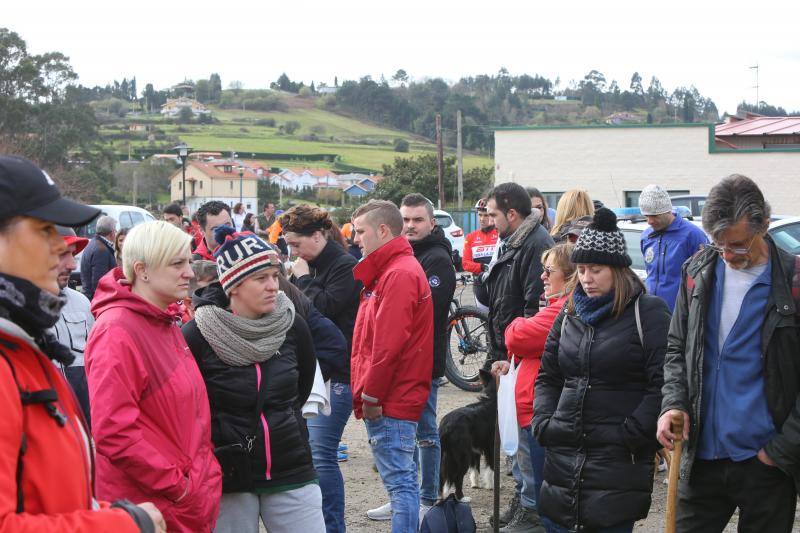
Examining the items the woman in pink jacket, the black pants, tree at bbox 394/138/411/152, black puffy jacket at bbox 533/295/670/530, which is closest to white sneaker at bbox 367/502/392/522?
black puffy jacket at bbox 533/295/670/530

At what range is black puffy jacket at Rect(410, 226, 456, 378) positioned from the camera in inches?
237

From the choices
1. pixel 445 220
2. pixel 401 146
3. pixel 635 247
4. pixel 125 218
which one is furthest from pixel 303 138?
pixel 635 247

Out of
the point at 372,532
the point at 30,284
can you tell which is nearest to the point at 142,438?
the point at 30,284

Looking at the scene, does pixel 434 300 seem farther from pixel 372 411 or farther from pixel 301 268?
pixel 372 411

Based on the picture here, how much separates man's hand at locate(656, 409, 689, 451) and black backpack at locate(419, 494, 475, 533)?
1670mm

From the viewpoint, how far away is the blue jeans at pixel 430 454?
6113 mm

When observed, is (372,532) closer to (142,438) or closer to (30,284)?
(142,438)

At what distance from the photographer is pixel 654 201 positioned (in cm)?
763

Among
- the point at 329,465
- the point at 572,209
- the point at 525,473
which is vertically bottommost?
the point at 525,473

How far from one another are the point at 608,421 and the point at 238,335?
66.8 inches

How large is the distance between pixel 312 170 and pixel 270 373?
340 feet

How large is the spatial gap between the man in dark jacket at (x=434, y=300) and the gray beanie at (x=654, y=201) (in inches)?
79.3

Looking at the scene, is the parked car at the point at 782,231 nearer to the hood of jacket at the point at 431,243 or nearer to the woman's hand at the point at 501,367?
the hood of jacket at the point at 431,243

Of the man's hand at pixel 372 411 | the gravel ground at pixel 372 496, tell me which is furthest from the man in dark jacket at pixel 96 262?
the man's hand at pixel 372 411
